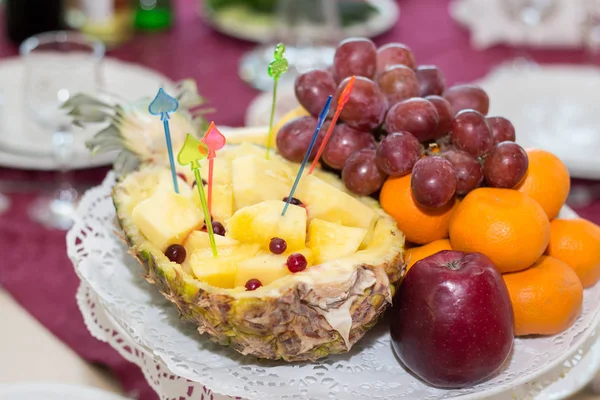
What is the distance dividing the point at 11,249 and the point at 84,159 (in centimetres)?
19

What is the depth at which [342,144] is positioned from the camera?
34.6 inches

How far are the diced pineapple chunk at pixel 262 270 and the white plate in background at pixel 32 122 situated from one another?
464 millimetres

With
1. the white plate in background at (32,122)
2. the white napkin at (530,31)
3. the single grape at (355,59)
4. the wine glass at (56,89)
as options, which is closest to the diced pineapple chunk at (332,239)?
the single grape at (355,59)

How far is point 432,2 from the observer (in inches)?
→ 78.6

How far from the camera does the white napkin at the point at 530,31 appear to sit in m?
1.78

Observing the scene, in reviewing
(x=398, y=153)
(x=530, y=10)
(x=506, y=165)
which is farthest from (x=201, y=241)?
(x=530, y=10)

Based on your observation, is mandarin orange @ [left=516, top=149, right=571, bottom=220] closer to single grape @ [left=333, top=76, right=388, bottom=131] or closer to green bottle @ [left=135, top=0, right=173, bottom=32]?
single grape @ [left=333, top=76, right=388, bottom=131]

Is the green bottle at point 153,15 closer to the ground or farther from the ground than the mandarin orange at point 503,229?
closer to the ground

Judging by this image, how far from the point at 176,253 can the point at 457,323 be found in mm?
290

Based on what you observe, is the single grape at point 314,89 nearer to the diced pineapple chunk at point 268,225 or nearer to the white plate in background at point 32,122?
the diced pineapple chunk at point 268,225

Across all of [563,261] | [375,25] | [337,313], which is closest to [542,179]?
[563,261]

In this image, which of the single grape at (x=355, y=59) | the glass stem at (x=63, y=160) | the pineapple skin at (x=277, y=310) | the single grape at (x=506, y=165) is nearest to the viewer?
the pineapple skin at (x=277, y=310)

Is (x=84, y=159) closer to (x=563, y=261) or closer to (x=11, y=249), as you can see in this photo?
(x=11, y=249)

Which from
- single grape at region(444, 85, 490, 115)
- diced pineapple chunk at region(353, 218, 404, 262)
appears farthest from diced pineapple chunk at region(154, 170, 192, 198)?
single grape at region(444, 85, 490, 115)
